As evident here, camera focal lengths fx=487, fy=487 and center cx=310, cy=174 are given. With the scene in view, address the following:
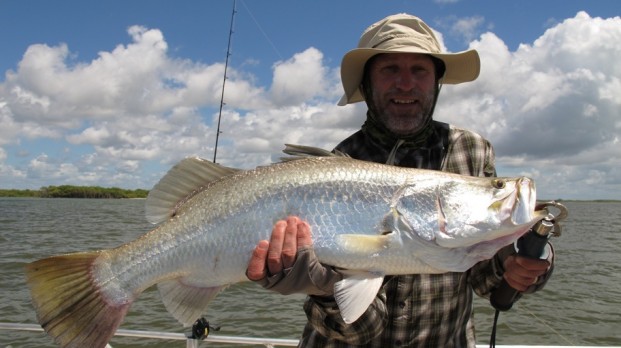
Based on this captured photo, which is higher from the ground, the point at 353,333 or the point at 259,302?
the point at 353,333

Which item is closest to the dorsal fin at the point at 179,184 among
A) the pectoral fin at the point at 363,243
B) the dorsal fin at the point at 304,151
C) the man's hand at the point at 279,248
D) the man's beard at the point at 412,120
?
the dorsal fin at the point at 304,151

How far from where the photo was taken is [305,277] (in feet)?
7.85

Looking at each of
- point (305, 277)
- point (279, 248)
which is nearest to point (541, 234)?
point (305, 277)

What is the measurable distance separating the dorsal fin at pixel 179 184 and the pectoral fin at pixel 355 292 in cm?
89

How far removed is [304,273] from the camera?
239 centimetres

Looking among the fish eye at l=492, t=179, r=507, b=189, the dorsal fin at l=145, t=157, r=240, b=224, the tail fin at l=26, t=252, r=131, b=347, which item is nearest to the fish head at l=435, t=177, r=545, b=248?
the fish eye at l=492, t=179, r=507, b=189

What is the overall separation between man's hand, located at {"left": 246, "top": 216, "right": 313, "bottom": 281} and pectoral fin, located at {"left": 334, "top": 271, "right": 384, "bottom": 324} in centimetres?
27

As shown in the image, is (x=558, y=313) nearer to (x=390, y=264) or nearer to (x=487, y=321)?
(x=487, y=321)

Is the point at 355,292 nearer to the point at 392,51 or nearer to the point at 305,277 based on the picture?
the point at 305,277

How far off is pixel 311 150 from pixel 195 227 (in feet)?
2.54

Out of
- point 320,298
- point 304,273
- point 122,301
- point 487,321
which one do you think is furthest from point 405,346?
point 487,321

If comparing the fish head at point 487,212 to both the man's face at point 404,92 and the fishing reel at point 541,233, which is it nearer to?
the fishing reel at point 541,233

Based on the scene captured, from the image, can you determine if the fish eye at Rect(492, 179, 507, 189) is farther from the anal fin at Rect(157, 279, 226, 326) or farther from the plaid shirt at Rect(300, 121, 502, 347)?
the anal fin at Rect(157, 279, 226, 326)

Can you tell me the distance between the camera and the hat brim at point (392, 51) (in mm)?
3162
